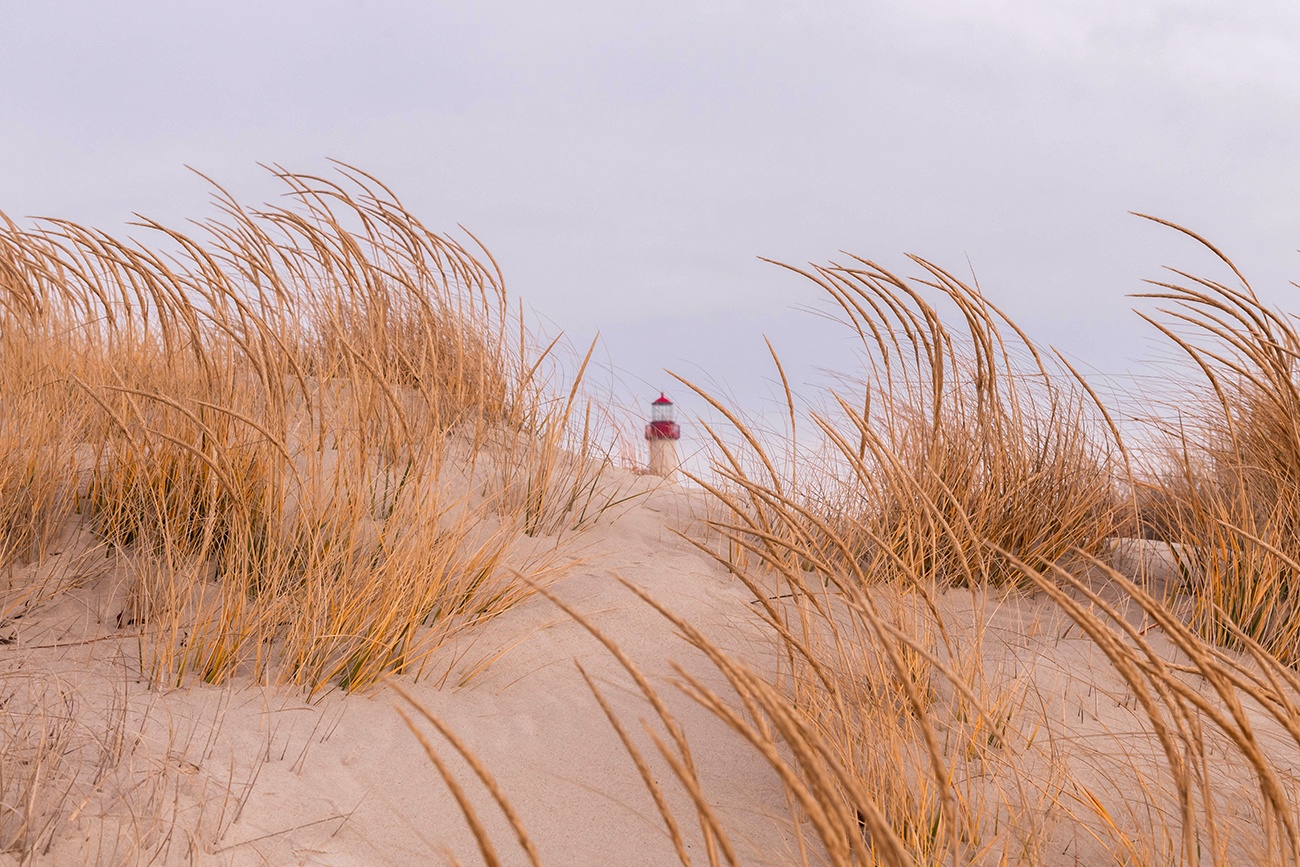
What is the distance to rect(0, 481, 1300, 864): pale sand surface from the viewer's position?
1.70 meters

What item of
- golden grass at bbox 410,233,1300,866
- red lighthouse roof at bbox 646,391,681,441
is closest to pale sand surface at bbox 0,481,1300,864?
golden grass at bbox 410,233,1300,866

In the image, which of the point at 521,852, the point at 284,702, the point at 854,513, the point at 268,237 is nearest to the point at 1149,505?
the point at 854,513

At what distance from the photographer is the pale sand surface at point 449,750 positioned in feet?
5.58

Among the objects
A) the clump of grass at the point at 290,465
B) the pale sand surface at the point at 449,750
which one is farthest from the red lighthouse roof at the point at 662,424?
the pale sand surface at the point at 449,750

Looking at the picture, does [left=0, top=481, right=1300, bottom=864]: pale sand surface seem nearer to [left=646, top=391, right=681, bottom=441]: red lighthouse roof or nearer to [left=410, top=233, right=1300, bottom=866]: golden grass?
[left=410, top=233, right=1300, bottom=866]: golden grass

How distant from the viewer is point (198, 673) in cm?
216

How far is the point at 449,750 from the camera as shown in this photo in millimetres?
2020

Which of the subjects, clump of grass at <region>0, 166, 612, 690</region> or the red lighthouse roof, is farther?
the red lighthouse roof

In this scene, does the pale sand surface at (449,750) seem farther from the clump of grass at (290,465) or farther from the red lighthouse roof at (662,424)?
the red lighthouse roof at (662,424)

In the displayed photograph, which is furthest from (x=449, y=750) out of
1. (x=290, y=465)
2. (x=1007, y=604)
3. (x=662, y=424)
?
(x=662, y=424)

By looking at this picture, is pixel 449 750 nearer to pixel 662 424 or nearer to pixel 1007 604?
pixel 1007 604

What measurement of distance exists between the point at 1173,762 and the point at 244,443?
7.62ft

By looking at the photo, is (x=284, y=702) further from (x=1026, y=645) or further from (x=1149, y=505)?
(x=1149, y=505)

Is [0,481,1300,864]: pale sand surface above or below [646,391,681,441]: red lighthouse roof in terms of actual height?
below
